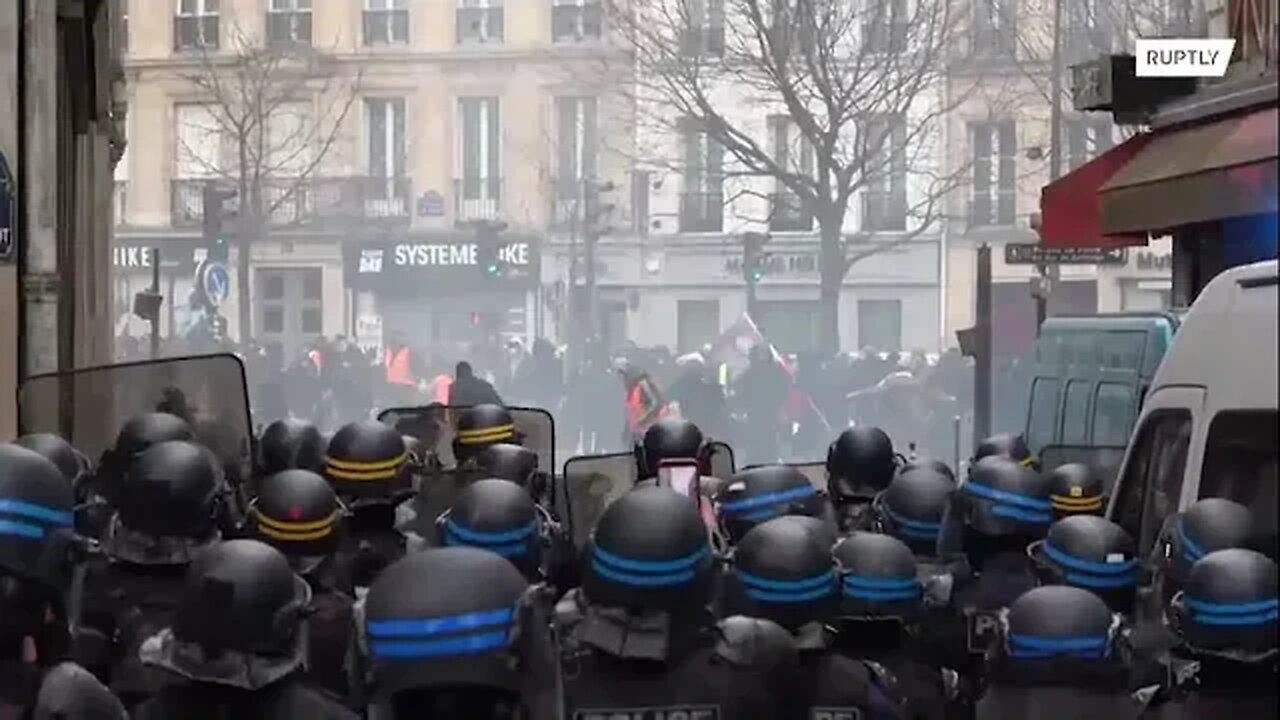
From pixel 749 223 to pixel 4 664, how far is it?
999 inches

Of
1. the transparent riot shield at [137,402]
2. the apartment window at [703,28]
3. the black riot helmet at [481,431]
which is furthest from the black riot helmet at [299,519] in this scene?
the apartment window at [703,28]

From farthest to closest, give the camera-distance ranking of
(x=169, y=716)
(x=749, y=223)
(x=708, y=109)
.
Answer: (x=749, y=223), (x=708, y=109), (x=169, y=716)

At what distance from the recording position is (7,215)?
34.4 feet

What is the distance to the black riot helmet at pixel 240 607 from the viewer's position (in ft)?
14.2

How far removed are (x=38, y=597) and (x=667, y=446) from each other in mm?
4021

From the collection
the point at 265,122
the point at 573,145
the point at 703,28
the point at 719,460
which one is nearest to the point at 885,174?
the point at 703,28

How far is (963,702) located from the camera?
556 cm

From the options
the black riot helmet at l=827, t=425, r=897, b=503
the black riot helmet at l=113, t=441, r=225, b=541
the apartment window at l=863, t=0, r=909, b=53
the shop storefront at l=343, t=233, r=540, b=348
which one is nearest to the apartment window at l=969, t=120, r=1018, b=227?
the apartment window at l=863, t=0, r=909, b=53

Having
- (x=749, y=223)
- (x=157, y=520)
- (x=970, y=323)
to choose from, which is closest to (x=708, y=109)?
(x=749, y=223)

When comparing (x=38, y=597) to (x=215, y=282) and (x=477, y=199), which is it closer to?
(x=477, y=199)

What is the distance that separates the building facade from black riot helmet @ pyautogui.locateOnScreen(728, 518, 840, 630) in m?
24.1

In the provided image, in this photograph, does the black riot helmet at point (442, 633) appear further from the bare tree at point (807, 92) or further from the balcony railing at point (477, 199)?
the balcony railing at point (477, 199)

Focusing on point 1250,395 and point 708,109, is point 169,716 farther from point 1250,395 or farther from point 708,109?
point 708,109

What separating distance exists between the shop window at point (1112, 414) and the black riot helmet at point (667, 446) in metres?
4.17
